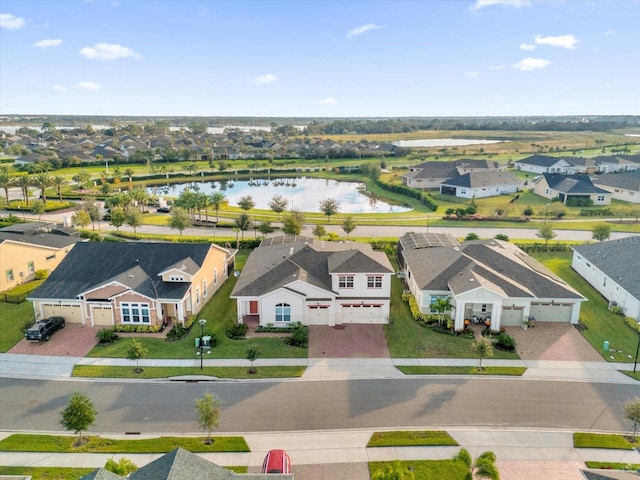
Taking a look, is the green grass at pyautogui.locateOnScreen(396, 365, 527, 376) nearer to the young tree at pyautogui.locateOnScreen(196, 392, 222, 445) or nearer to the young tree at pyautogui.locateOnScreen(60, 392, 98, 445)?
the young tree at pyautogui.locateOnScreen(196, 392, 222, 445)

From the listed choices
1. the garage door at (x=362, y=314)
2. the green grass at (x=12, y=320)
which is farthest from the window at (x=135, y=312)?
the garage door at (x=362, y=314)

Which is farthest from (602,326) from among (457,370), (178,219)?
(178,219)

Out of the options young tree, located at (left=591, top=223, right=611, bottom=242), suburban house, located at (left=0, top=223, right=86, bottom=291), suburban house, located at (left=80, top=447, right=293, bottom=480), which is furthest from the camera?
young tree, located at (left=591, top=223, right=611, bottom=242)

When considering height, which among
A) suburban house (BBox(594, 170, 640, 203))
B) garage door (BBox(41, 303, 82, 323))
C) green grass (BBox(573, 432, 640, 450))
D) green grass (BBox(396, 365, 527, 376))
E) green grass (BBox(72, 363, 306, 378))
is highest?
suburban house (BBox(594, 170, 640, 203))

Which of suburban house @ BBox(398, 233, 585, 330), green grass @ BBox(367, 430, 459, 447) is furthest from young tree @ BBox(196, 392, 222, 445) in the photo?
suburban house @ BBox(398, 233, 585, 330)

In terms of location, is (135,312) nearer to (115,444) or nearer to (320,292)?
(320,292)

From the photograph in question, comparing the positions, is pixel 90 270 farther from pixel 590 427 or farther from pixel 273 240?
pixel 590 427
